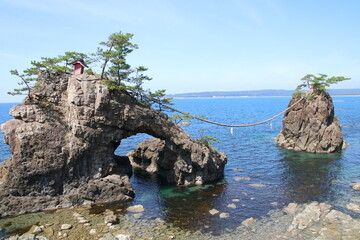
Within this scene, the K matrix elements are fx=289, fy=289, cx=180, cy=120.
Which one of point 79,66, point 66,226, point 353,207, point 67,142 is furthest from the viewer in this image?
point 79,66

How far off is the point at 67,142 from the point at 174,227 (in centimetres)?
1171

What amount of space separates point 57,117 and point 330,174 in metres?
29.0

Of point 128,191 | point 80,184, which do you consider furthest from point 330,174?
point 80,184

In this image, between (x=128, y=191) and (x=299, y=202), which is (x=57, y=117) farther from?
(x=299, y=202)

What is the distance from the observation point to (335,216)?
69.5 ft

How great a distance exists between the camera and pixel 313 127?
150ft

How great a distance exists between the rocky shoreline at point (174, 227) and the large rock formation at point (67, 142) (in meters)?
2.36

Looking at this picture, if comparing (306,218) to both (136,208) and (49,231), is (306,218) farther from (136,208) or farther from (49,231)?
(49,231)

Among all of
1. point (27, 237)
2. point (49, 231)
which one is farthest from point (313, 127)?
point (27, 237)

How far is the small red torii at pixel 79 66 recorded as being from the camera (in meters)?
26.1

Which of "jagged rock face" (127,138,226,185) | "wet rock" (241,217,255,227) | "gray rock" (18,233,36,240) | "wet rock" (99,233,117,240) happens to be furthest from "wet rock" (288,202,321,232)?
"gray rock" (18,233,36,240)

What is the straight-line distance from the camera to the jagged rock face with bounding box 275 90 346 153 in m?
44.0

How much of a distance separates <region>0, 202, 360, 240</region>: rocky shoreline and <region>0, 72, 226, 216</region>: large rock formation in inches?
93.0

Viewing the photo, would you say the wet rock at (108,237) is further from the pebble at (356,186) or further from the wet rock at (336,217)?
the pebble at (356,186)
